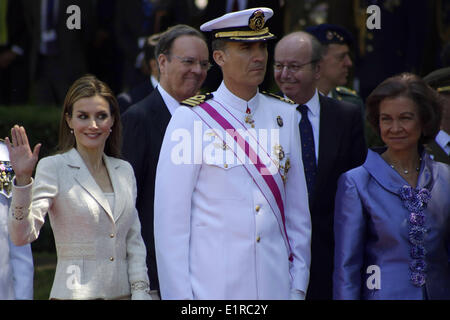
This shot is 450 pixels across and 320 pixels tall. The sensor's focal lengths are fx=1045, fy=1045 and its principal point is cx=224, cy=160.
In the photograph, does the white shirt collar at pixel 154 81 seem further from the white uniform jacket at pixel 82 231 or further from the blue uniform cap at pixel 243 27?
the white uniform jacket at pixel 82 231

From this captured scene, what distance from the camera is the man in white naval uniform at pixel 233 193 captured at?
476 cm

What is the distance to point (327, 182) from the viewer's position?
5.85m

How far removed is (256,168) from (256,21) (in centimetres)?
71

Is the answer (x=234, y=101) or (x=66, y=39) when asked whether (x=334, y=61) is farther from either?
(x=66, y=39)

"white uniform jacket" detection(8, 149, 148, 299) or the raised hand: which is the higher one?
the raised hand

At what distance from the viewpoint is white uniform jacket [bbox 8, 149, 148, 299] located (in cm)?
470

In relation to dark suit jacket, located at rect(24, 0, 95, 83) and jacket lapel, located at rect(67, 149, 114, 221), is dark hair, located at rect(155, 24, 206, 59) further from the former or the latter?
dark suit jacket, located at rect(24, 0, 95, 83)

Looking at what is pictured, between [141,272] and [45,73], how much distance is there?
5.80 metres

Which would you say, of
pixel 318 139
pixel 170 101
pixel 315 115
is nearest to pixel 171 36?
pixel 170 101

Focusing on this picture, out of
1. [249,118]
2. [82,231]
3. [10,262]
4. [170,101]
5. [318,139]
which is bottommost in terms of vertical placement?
[10,262]

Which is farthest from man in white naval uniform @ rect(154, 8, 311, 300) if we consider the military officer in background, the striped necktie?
the striped necktie

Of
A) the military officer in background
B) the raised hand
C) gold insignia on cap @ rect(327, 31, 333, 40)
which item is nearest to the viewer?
the raised hand

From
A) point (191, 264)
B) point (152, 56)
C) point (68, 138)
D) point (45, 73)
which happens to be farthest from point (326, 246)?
point (45, 73)

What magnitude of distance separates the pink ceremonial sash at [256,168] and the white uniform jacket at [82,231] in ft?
1.85
